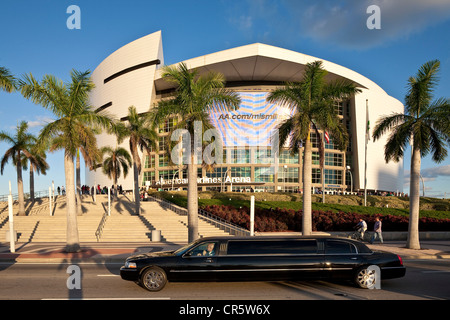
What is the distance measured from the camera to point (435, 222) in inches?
1211

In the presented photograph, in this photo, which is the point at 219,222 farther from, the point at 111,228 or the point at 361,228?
the point at 361,228

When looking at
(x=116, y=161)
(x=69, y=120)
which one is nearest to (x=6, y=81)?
(x=69, y=120)

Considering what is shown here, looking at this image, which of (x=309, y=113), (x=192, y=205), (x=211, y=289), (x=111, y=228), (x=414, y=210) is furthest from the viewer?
(x=111, y=228)

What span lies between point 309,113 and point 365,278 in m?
11.9

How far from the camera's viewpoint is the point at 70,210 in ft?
62.8

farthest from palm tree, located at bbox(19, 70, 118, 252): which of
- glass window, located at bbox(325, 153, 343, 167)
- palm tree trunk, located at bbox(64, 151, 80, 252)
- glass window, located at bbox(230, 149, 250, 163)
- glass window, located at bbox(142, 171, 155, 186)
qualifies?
glass window, located at bbox(325, 153, 343, 167)

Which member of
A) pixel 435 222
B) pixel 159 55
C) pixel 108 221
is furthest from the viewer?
pixel 159 55

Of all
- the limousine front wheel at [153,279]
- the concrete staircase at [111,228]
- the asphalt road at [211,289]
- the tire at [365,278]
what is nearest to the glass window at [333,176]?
the concrete staircase at [111,228]

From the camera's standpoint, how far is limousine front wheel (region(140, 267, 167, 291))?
10.1 metres

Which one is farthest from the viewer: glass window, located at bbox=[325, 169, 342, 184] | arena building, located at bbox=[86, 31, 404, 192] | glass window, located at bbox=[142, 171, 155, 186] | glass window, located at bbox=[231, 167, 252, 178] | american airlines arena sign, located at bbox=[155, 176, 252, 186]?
glass window, located at bbox=[142, 171, 155, 186]

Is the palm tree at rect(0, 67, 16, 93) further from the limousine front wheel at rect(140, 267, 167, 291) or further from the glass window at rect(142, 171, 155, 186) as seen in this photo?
the glass window at rect(142, 171, 155, 186)

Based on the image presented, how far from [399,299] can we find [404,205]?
46295 millimetres
